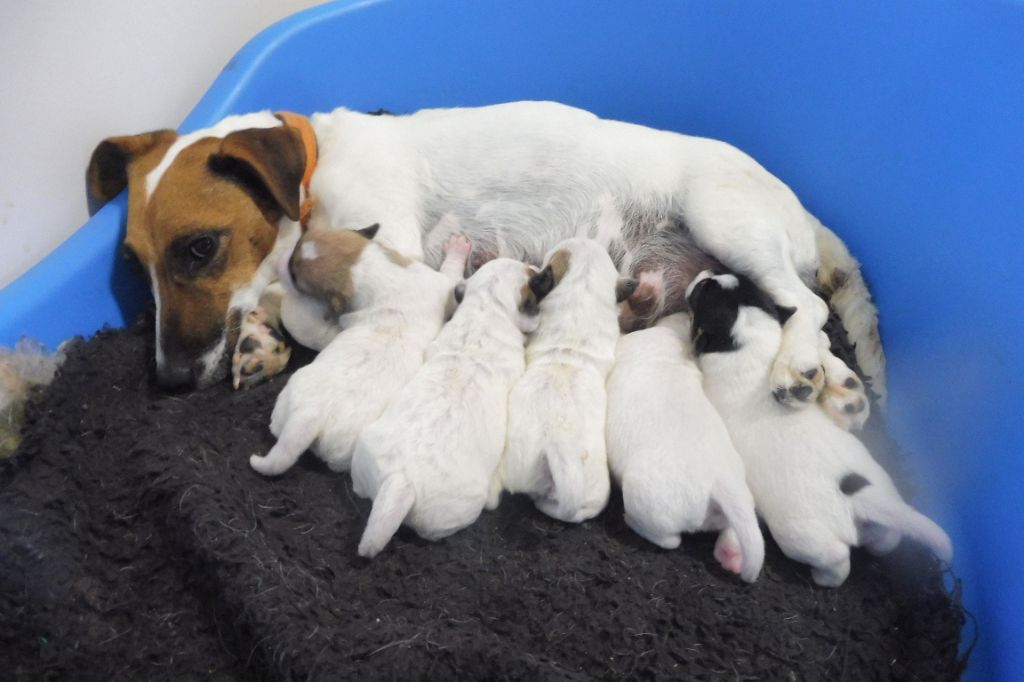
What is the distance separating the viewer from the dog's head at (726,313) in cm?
175

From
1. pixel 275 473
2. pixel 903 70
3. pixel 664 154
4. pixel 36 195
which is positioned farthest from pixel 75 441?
pixel 903 70

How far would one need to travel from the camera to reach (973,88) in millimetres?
1982

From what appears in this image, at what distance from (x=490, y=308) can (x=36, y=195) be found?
118 cm

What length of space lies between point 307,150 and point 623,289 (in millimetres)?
980

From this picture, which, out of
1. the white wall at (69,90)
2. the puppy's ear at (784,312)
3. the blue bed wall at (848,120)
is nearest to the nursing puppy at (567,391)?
the puppy's ear at (784,312)

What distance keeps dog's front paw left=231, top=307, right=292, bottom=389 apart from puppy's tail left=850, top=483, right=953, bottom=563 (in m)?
1.45

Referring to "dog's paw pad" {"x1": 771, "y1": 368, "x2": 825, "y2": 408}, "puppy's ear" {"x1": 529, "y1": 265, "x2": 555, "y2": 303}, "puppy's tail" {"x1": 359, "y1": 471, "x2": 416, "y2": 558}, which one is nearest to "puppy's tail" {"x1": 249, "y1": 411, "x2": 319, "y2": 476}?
"puppy's tail" {"x1": 359, "y1": 471, "x2": 416, "y2": 558}

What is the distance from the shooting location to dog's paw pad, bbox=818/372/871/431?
1.71 meters

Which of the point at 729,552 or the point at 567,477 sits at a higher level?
the point at 567,477

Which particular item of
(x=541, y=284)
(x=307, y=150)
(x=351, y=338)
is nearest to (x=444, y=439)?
(x=351, y=338)

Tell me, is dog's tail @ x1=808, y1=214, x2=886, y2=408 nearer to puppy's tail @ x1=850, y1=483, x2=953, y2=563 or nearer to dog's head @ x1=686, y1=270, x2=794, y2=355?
dog's head @ x1=686, y1=270, x2=794, y2=355

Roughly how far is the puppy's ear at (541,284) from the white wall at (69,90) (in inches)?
49.4

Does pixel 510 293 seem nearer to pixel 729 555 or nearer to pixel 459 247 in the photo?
pixel 459 247

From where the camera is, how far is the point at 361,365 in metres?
1.68
